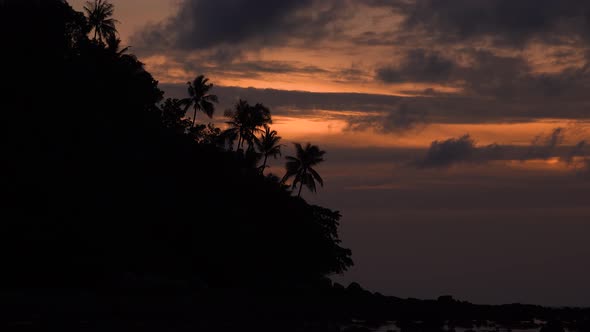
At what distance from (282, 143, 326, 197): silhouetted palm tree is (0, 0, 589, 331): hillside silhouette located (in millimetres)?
149

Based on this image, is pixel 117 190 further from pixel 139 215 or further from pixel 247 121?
pixel 247 121

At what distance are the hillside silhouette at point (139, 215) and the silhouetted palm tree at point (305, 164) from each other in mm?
149

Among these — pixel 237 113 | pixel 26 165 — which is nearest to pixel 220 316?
pixel 26 165

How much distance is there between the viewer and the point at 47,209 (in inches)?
1747

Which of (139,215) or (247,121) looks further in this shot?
(247,121)

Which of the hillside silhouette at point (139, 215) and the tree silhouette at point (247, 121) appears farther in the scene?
the tree silhouette at point (247, 121)

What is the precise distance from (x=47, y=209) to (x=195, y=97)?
41787 millimetres

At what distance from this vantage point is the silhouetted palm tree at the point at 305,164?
77562 mm

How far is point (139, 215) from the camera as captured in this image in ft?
172

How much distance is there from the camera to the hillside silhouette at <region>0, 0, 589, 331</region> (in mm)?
40656

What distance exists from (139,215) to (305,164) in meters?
28.2

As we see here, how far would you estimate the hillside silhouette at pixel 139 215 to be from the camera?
4066 cm

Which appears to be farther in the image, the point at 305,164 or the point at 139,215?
the point at 305,164

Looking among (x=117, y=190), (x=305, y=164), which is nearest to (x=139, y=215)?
(x=117, y=190)
